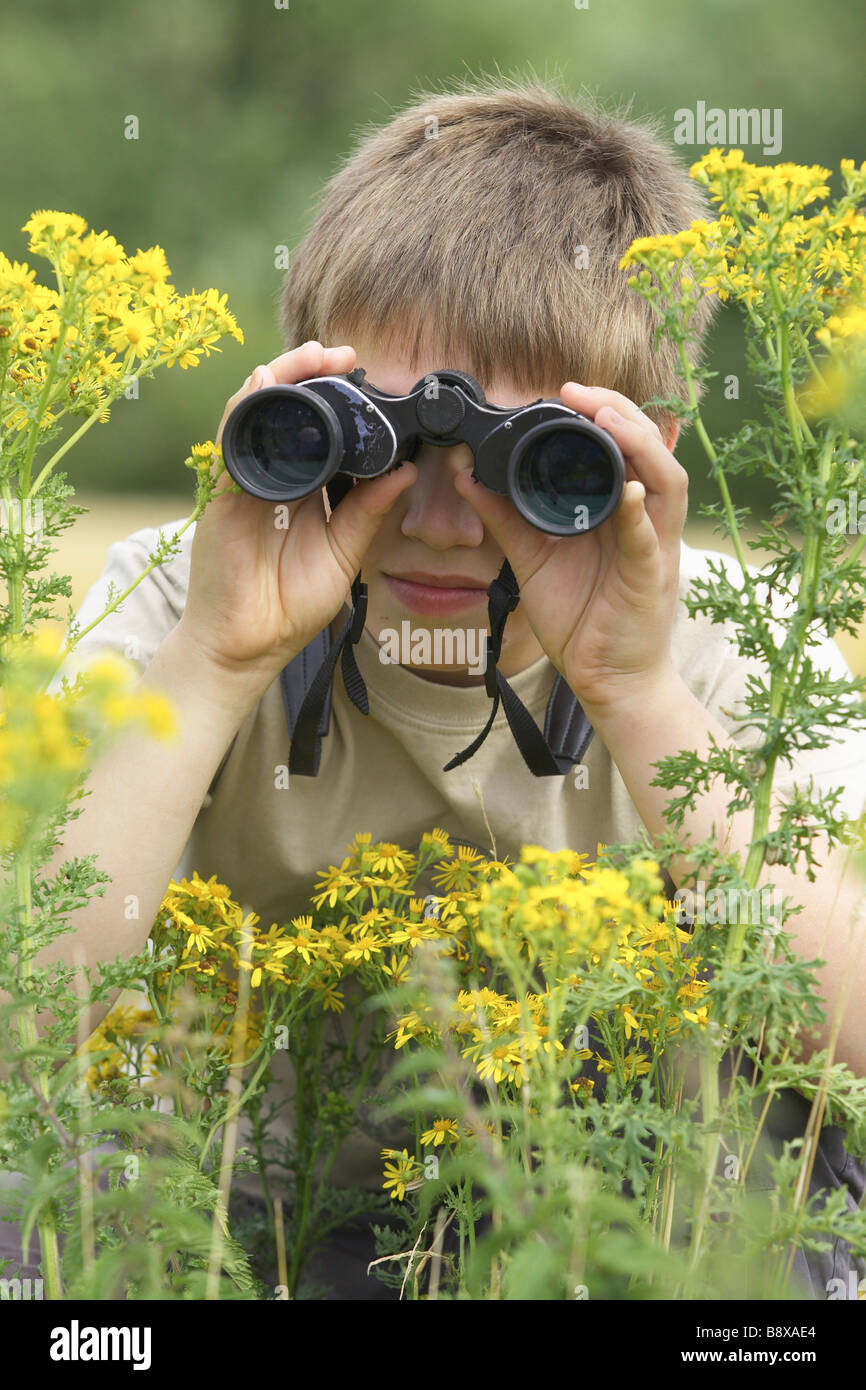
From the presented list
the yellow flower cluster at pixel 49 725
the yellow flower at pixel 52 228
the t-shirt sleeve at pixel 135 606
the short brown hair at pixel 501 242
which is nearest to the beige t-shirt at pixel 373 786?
the t-shirt sleeve at pixel 135 606

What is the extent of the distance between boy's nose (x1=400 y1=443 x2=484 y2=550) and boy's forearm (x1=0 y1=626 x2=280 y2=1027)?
24 cm

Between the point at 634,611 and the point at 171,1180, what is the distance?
625 mm

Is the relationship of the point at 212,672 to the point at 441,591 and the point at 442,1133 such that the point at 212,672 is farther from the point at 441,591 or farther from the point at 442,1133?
the point at 442,1133

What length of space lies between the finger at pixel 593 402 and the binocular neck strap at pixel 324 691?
12.6 inches

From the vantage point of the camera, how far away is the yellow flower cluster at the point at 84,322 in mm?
881

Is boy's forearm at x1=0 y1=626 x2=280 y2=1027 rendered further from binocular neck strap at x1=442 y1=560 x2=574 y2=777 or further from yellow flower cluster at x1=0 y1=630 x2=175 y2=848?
yellow flower cluster at x1=0 y1=630 x2=175 y2=848

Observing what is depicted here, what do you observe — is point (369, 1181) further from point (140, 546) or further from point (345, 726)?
point (140, 546)

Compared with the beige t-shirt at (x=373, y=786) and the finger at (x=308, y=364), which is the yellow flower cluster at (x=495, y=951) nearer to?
the beige t-shirt at (x=373, y=786)

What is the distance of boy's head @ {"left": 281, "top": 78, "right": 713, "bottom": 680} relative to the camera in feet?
4.63

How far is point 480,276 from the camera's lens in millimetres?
1420

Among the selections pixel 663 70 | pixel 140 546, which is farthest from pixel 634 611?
pixel 663 70

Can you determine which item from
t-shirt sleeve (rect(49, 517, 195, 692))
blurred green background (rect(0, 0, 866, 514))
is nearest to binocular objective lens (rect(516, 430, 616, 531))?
t-shirt sleeve (rect(49, 517, 195, 692))

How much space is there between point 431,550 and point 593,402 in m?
0.30

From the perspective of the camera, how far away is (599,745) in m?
1.67
